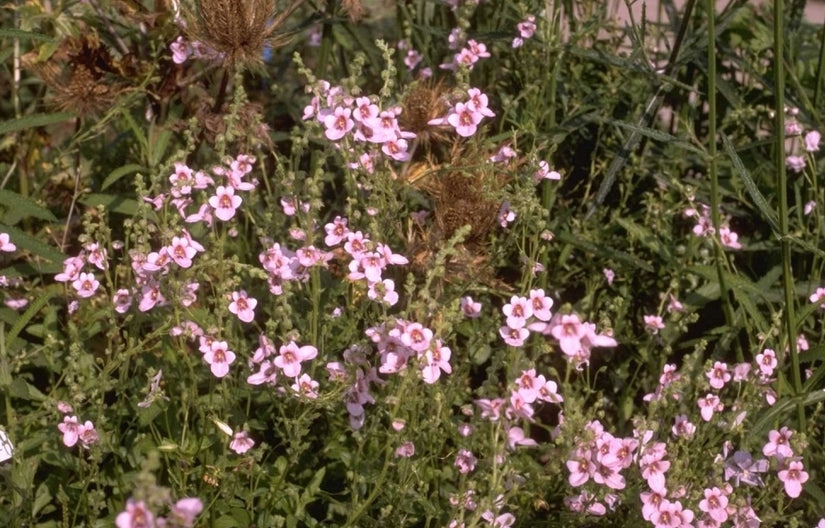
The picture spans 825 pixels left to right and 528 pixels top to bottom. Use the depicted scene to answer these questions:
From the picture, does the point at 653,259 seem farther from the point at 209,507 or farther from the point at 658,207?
the point at 209,507

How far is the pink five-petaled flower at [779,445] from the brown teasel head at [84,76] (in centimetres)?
161

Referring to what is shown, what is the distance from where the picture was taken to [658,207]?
2852mm

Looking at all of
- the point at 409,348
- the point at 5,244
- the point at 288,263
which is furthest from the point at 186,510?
the point at 5,244

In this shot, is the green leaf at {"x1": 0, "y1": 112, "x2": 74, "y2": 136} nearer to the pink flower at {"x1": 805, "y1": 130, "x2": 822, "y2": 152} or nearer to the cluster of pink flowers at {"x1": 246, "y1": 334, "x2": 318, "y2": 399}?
the cluster of pink flowers at {"x1": 246, "y1": 334, "x2": 318, "y2": 399}

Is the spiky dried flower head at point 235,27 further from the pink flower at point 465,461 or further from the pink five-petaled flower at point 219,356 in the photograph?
the pink flower at point 465,461

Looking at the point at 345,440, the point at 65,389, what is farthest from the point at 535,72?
the point at 65,389

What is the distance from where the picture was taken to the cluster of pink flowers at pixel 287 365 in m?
2.04

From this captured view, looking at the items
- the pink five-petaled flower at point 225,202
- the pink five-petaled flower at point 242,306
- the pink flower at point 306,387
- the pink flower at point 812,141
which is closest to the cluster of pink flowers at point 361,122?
the pink five-petaled flower at point 225,202

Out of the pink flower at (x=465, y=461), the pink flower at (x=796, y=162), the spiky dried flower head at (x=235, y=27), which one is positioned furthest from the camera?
the pink flower at (x=796, y=162)

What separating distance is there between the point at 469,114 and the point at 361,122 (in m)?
0.24

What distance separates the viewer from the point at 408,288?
1.97 metres

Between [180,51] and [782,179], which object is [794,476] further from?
[180,51]

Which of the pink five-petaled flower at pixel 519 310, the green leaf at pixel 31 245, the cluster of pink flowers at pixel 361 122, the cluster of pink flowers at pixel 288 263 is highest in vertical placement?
the cluster of pink flowers at pixel 361 122

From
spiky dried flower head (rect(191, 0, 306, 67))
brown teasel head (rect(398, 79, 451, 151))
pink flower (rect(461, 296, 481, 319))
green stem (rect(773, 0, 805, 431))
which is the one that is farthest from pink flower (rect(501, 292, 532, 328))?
spiky dried flower head (rect(191, 0, 306, 67))
